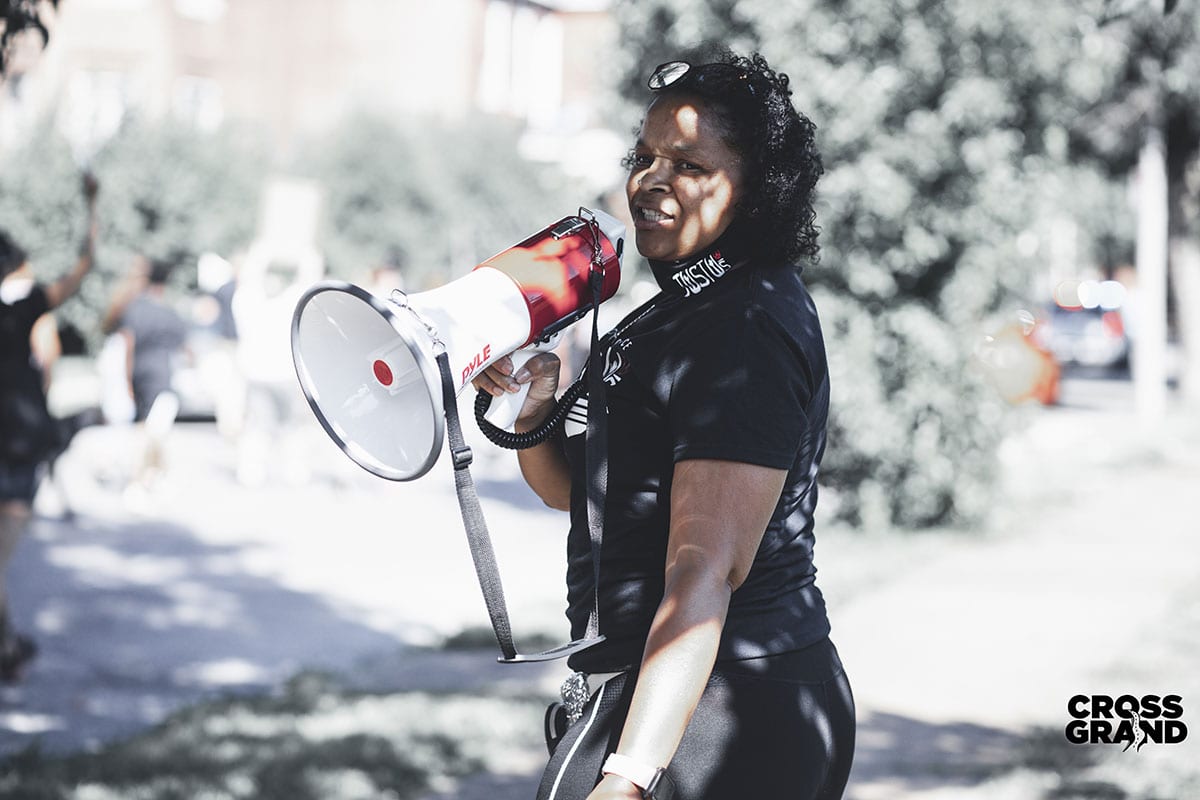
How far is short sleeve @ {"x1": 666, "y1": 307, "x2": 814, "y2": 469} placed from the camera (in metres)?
1.94

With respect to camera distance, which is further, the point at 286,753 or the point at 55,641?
the point at 55,641

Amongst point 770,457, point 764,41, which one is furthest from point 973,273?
point 770,457

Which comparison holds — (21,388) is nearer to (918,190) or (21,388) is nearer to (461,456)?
(461,456)

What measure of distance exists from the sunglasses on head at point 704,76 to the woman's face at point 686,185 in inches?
1.5

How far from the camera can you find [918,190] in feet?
30.6

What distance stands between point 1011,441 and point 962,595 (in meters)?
2.60

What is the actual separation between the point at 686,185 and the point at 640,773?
0.85m

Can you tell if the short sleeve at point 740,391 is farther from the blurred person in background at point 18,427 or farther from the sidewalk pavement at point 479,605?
the blurred person in background at point 18,427

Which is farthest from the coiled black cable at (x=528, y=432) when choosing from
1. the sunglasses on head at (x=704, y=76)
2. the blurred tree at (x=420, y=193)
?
the blurred tree at (x=420, y=193)

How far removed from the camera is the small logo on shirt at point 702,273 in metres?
2.12

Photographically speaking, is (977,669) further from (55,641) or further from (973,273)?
(55,641)

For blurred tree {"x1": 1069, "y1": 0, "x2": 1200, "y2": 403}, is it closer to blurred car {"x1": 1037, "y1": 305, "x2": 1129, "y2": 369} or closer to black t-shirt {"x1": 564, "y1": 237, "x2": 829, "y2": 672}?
blurred car {"x1": 1037, "y1": 305, "x2": 1129, "y2": 369}

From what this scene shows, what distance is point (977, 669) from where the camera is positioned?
659 centimetres

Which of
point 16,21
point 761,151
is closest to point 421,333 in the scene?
point 761,151
